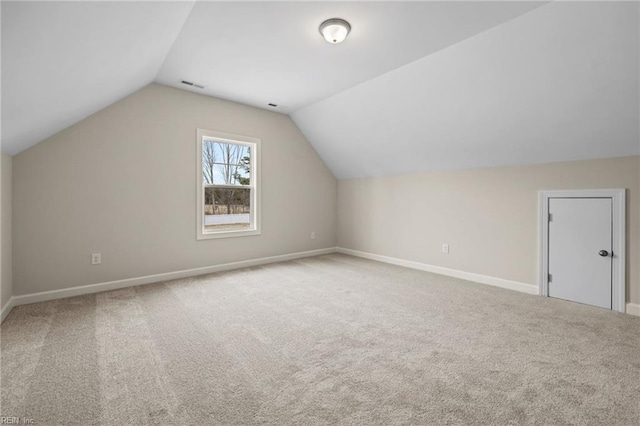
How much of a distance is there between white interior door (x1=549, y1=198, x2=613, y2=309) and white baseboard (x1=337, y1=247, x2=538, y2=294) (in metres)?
0.27

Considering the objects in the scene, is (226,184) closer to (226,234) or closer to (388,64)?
(226,234)

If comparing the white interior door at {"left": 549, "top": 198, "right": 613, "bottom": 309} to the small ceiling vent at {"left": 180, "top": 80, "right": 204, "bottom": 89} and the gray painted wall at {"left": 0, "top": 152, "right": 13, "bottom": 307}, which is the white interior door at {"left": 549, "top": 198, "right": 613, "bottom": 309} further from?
the gray painted wall at {"left": 0, "top": 152, "right": 13, "bottom": 307}

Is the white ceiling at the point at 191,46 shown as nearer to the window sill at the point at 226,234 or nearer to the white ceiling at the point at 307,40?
the white ceiling at the point at 307,40

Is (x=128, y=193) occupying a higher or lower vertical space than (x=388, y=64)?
lower

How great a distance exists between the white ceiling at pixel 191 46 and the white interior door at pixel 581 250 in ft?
7.00

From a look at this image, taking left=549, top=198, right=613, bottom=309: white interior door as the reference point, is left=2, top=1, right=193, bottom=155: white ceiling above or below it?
above

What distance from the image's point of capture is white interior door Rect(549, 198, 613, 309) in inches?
116

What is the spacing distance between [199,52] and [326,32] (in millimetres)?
1359

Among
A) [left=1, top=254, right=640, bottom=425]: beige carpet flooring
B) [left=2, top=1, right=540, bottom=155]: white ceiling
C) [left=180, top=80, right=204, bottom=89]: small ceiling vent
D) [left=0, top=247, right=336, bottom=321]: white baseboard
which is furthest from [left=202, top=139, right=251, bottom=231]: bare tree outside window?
[left=1, top=254, right=640, bottom=425]: beige carpet flooring

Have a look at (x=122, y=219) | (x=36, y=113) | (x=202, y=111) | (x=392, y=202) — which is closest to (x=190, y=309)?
(x=122, y=219)

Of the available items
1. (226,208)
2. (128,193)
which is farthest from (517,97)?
(128,193)

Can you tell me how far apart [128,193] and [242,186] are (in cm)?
157

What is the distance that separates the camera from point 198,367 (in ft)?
6.23

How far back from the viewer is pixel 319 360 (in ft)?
6.54
